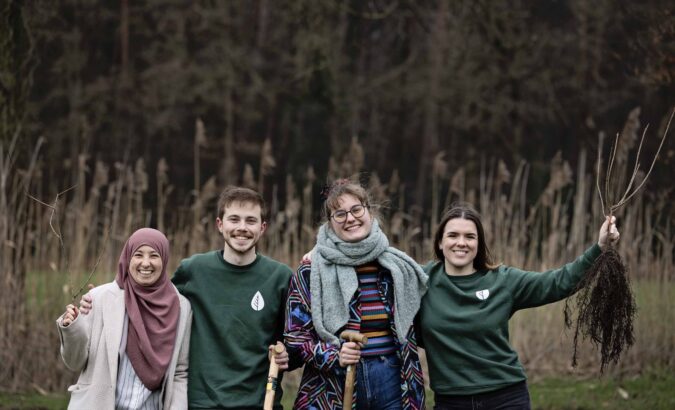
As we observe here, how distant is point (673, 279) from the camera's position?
7758mm

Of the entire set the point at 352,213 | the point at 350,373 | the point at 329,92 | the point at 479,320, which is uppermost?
the point at 329,92

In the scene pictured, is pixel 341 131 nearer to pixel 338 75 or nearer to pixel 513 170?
pixel 338 75

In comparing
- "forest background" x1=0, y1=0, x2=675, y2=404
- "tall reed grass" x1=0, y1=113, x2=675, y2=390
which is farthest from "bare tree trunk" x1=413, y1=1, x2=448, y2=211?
"tall reed grass" x1=0, y1=113, x2=675, y2=390

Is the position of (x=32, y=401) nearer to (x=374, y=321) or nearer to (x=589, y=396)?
→ (x=374, y=321)

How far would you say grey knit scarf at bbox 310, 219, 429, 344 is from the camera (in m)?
4.16

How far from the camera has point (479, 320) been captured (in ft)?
14.1

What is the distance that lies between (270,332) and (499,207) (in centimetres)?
405

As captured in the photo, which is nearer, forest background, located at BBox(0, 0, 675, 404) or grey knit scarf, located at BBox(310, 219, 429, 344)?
grey knit scarf, located at BBox(310, 219, 429, 344)

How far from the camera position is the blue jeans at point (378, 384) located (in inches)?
164

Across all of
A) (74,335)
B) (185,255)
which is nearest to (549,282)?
(74,335)

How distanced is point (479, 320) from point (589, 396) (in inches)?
123

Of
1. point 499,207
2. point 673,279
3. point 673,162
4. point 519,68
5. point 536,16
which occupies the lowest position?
point 673,279

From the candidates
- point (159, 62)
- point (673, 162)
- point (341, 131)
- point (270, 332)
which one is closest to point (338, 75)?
point (341, 131)

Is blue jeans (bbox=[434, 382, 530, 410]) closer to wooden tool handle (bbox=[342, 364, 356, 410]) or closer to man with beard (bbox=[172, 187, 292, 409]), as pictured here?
wooden tool handle (bbox=[342, 364, 356, 410])
